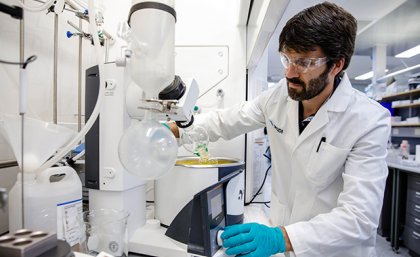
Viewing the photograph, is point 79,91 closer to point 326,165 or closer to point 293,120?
point 293,120

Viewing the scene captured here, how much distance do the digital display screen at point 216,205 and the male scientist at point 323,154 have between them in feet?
0.22

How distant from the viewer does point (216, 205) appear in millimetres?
786

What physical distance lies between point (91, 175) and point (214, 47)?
997 mm

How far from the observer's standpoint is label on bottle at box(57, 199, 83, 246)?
0.67 meters

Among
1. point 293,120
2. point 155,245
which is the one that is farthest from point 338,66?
point 155,245

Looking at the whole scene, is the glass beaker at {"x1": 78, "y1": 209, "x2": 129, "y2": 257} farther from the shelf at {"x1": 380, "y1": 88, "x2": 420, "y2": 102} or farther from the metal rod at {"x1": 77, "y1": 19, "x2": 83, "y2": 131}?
the shelf at {"x1": 380, "y1": 88, "x2": 420, "y2": 102}

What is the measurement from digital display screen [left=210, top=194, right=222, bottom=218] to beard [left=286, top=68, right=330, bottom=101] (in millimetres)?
472

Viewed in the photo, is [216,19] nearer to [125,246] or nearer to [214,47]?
[214,47]

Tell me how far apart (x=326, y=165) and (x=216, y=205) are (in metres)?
0.43

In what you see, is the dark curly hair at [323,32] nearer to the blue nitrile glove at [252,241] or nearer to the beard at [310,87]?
the beard at [310,87]

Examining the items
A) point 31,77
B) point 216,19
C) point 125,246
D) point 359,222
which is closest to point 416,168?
point 359,222

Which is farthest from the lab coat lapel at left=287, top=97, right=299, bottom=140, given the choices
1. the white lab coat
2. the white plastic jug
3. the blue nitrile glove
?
the white plastic jug

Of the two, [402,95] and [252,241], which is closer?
[252,241]

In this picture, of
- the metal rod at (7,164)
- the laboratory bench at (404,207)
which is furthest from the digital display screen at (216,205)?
the laboratory bench at (404,207)
